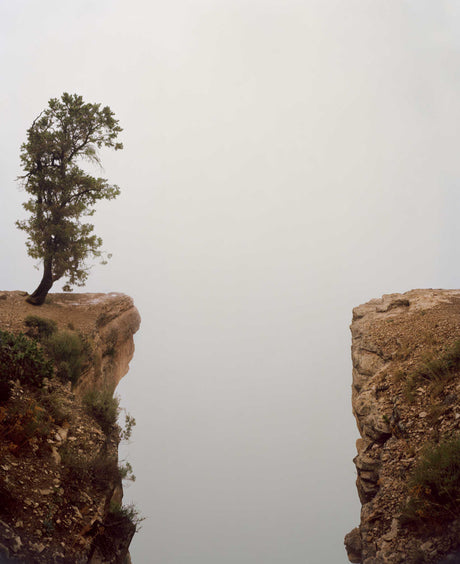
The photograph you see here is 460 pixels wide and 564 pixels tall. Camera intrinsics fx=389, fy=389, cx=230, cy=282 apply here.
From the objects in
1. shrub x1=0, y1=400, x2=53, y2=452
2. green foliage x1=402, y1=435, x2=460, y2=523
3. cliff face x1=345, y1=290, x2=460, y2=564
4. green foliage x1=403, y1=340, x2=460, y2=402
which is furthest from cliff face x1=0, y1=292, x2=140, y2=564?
green foliage x1=403, y1=340, x2=460, y2=402

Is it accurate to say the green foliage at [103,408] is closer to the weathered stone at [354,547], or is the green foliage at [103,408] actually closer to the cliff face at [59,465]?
the cliff face at [59,465]

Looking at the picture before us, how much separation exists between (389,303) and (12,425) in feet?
52.8

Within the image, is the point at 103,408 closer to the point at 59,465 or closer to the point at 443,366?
the point at 59,465

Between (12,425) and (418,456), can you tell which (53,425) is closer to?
(12,425)

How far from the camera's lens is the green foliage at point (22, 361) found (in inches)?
400

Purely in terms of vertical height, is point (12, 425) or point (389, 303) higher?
point (389, 303)

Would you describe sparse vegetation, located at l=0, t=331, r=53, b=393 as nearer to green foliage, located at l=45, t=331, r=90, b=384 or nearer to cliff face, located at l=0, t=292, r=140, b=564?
cliff face, located at l=0, t=292, r=140, b=564

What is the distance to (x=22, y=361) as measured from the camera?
34.4ft

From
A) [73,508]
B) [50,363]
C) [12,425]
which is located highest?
[50,363]

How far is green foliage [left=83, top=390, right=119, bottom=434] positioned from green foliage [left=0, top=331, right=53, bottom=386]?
1.93 m

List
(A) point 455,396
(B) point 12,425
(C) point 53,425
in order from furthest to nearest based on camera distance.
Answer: (C) point 53,425 → (A) point 455,396 → (B) point 12,425

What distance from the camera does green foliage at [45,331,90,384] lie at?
13.3 meters

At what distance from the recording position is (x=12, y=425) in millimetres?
8531

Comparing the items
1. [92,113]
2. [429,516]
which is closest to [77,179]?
[92,113]
